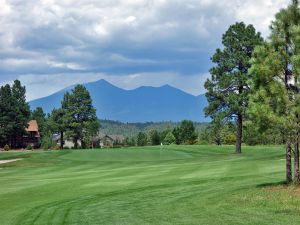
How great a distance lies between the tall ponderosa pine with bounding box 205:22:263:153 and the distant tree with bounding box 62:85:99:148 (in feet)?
163

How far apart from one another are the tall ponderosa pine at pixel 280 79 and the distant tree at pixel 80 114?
273 ft

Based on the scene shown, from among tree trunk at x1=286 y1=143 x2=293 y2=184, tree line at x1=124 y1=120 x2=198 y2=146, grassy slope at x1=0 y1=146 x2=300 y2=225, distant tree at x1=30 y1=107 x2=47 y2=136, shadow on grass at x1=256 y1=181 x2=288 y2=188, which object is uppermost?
distant tree at x1=30 y1=107 x2=47 y2=136

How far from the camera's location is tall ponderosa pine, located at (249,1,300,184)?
65.5 feet

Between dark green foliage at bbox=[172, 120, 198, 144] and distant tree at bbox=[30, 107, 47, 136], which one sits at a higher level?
distant tree at bbox=[30, 107, 47, 136]

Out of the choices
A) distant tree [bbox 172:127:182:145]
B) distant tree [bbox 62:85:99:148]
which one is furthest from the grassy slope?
distant tree [bbox 172:127:182:145]

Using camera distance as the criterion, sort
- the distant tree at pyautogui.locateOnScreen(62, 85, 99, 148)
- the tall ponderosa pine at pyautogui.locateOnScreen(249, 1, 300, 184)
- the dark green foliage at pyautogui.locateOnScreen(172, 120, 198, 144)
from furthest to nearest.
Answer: the dark green foliage at pyautogui.locateOnScreen(172, 120, 198, 144) < the distant tree at pyautogui.locateOnScreen(62, 85, 99, 148) < the tall ponderosa pine at pyautogui.locateOnScreen(249, 1, 300, 184)

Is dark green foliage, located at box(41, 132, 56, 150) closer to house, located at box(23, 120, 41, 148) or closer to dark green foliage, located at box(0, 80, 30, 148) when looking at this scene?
house, located at box(23, 120, 41, 148)

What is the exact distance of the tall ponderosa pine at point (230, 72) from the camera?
5497cm

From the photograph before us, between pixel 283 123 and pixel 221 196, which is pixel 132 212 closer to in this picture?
pixel 221 196

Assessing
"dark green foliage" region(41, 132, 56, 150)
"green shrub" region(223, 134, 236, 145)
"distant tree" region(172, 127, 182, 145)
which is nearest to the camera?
"dark green foliage" region(41, 132, 56, 150)

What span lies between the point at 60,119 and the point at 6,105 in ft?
37.0

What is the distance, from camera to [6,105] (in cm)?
10362

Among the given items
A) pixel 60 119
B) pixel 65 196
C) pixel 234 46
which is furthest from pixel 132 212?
pixel 60 119

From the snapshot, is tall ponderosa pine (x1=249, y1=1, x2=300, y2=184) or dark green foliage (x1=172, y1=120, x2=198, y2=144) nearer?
tall ponderosa pine (x1=249, y1=1, x2=300, y2=184)
